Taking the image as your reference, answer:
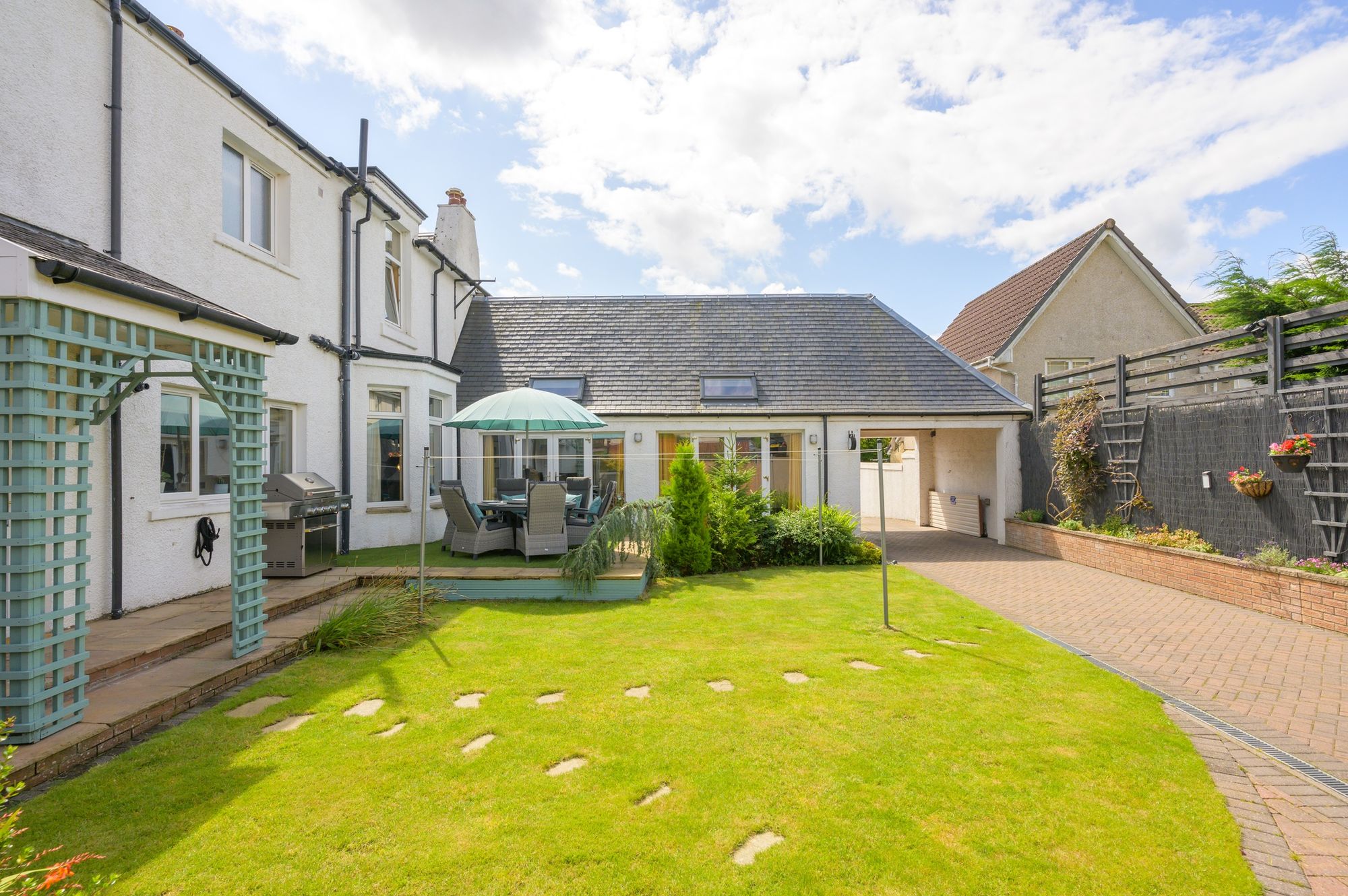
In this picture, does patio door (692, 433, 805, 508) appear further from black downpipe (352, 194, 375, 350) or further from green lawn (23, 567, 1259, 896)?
green lawn (23, 567, 1259, 896)

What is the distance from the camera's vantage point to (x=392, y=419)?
11953mm

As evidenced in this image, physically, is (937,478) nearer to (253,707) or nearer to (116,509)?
(253,707)

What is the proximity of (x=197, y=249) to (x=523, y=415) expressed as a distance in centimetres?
435

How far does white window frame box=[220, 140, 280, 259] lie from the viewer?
853 centimetres

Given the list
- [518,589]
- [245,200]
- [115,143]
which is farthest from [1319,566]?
[245,200]

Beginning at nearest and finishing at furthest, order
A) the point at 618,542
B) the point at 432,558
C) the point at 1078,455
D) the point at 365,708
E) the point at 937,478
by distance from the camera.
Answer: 1. the point at 365,708
2. the point at 618,542
3. the point at 432,558
4. the point at 1078,455
5. the point at 937,478

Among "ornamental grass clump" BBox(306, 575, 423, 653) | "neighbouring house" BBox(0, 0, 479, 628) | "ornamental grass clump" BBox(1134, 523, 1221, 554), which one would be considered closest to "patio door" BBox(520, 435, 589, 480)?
"neighbouring house" BBox(0, 0, 479, 628)

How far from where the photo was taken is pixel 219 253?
26.1 ft

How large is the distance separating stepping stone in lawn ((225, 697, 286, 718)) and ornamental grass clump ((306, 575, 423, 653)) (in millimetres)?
1274

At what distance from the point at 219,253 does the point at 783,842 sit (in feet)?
30.0

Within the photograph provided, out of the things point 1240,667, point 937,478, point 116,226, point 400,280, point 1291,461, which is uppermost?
point 400,280

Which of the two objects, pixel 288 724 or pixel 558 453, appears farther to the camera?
pixel 558 453

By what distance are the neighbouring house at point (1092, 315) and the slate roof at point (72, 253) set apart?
18208mm

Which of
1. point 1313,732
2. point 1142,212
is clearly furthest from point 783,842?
point 1142,212
